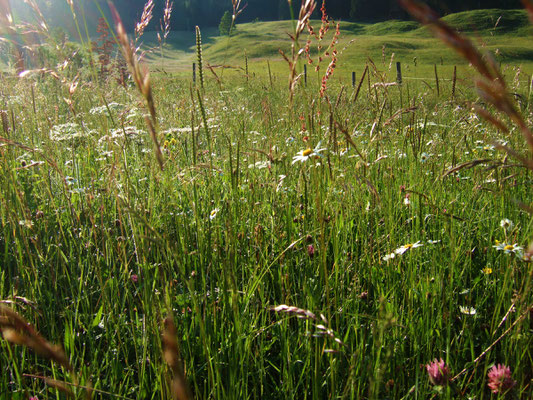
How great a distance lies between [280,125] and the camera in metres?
3.77

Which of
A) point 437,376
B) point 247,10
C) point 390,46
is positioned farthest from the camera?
point 247,10

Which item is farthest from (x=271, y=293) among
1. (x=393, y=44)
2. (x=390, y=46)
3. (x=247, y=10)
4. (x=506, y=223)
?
(x=247, y=10)

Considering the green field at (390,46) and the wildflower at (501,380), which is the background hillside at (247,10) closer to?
the green field at (390,46)

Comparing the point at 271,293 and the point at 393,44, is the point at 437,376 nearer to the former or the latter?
the point at 271,293

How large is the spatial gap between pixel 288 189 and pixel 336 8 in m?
90.2

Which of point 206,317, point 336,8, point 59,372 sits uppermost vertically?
point 336,8

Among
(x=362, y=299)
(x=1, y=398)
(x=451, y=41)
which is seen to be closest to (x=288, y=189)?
(x=362, y=299)

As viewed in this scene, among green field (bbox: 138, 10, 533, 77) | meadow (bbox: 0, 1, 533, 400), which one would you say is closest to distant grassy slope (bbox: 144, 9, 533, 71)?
green field (bbox: 138, 10, 533, 77)

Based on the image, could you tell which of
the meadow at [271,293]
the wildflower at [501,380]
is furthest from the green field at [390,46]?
the wildflower at [501,380]

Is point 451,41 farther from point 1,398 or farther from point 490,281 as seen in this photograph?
point 490,281

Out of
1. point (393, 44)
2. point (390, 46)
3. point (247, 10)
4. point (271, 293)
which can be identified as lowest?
point (271, 293)

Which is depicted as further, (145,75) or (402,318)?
(402,318)

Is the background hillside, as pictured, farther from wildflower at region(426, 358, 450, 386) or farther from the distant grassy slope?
wildflower at region(426, 358, 450, 386)

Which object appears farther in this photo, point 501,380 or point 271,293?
point 271,293
